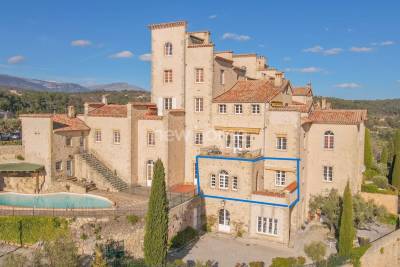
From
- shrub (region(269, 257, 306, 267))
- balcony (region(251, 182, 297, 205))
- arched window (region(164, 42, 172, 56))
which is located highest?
arched window (region(164, 42, 172, 56))

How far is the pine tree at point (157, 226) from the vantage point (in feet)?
69.9

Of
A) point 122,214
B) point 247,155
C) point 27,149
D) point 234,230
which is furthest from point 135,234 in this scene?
point 27,149

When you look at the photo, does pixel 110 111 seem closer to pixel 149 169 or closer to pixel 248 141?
pixel 149 169

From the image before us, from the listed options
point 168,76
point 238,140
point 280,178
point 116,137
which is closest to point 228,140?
point 238,140

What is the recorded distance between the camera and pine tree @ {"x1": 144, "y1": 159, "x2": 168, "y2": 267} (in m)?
21.3

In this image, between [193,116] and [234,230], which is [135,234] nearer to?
[234,230]

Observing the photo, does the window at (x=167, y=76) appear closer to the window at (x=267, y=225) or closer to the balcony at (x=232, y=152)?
the balcony at (x=232, y=152)

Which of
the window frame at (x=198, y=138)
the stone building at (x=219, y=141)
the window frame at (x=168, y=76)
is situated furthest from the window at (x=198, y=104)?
the window frame at (x=168, y=76)

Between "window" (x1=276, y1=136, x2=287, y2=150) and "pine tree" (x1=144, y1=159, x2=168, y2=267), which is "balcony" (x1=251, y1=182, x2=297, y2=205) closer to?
"window" (x1=276, y1=136, x2=287, y2=150)

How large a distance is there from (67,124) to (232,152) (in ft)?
54.7

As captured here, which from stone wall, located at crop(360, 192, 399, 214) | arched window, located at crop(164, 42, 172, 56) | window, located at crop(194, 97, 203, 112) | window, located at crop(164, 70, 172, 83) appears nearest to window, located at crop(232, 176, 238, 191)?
window, located at crop(194, 97, 203, 112)

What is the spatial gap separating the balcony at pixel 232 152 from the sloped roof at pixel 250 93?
14.8 feet

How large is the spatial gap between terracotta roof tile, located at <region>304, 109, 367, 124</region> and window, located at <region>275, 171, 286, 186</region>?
5.19m

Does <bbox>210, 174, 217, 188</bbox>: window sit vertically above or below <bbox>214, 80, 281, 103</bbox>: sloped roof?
below
